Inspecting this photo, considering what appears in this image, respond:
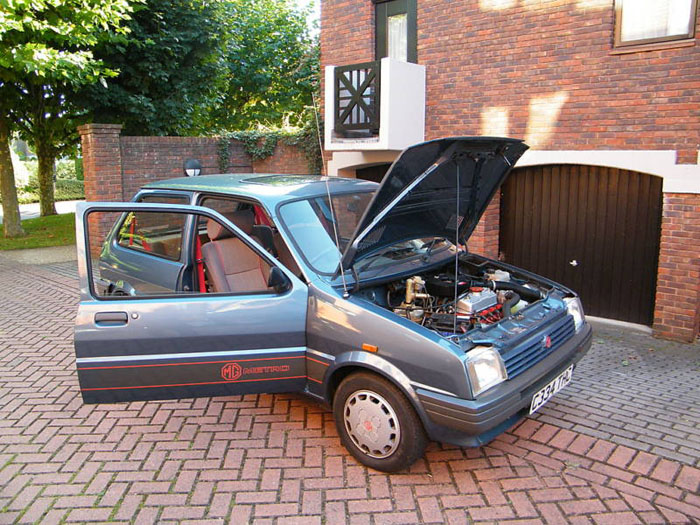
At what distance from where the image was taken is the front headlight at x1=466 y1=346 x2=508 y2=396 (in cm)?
342

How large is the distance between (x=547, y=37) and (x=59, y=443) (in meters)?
7.39

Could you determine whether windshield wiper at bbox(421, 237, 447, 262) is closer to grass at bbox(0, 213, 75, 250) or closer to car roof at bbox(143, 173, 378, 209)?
car roof at bbox(143, 173, 378, 209)

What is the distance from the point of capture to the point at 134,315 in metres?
3.97

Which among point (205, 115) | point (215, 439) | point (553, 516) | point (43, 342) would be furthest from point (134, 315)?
point (205, 115)

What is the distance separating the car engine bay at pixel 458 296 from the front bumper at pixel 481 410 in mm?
449

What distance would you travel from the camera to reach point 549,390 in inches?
157

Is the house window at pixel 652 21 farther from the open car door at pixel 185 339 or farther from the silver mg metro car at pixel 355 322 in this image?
the open car door at pixel 185 339

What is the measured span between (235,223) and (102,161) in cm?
839

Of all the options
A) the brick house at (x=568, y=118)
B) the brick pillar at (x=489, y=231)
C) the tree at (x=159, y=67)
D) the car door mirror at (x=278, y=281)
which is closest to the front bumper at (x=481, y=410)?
the car door mirror at (x=278, y=281)

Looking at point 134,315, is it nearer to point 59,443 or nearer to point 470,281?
point 59,443

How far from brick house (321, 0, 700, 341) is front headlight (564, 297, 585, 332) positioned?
2.87 meters

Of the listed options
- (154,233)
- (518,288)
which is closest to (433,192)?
(518,288)

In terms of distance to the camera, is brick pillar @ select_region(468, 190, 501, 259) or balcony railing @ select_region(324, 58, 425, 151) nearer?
brick pillar @ select_region(468, 190, 501, 259)

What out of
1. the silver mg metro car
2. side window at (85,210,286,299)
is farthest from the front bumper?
side window at (85,210,286,299)
